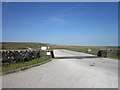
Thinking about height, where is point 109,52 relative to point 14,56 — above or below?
below

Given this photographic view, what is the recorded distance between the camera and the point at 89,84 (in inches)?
209

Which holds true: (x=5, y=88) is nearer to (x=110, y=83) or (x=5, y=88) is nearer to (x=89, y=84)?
(x=89, y=84)

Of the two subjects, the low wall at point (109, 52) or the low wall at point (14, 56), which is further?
the low wall at point (109, 52)

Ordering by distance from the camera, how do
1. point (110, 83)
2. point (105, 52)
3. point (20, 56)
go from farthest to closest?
1. point (105, 52)
2. point (20, 56)
3. point (110, 83)

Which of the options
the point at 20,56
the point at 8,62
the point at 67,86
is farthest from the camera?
the point at 20,56

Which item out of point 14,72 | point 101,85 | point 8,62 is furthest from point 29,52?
point 101,85

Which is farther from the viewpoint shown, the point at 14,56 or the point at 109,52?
the point at 109,52

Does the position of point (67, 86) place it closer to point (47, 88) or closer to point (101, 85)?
point (47, 88)

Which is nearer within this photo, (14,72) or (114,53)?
(14,72)

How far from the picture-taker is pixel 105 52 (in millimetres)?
19359

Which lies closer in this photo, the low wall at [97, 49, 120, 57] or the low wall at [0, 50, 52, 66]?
the low wall at [0, 50, 52, 66]

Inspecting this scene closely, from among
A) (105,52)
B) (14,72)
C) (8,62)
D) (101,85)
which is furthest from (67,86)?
(105,52)

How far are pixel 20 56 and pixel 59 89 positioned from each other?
8.23m

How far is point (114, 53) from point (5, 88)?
1804 centimetres
